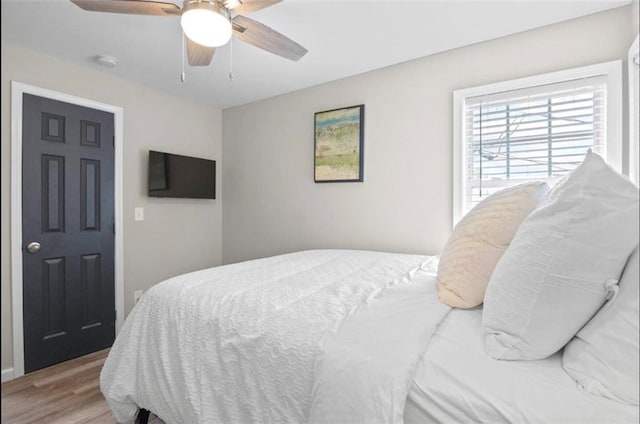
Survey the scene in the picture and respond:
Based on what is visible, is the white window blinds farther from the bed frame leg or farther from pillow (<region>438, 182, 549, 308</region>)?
the bed frame leg

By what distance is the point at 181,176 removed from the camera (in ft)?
11.6

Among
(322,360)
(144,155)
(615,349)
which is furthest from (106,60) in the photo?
(615,349)

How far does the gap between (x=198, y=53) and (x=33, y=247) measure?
1.87 metres

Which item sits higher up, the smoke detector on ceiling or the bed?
the smoke detector on ceiling

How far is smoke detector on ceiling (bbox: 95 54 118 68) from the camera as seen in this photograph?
Result: 271 centimetres

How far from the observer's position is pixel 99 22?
7.43 feet

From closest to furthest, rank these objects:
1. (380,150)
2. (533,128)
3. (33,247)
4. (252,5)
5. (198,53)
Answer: (252,5) < (198,53) < (533,128) < (33,247) < (380,150)

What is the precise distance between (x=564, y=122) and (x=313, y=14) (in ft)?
5.72

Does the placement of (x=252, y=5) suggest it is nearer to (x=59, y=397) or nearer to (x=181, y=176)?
(x=181, y=176)

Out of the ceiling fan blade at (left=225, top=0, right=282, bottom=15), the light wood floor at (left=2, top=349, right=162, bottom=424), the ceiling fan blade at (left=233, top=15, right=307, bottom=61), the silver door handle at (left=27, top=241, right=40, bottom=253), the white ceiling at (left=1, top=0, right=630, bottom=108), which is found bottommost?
the light wood floor at (left=2, top=349, right=162, bottom=424)

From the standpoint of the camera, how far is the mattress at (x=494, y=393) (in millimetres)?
875

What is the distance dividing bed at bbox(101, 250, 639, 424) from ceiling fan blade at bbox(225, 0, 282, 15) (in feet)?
4.51

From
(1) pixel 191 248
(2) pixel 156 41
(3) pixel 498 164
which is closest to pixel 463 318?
(3) pixel 498 164

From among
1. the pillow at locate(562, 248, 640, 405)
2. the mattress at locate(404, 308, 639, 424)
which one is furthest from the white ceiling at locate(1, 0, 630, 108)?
the mattress at locate(404, 308, 639, 424)
